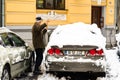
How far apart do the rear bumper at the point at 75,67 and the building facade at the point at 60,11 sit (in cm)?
789

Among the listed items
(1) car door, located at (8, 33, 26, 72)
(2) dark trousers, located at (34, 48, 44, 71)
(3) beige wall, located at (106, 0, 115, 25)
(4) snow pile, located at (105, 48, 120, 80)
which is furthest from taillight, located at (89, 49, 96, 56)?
(3) beige wall, located at (106, 0, 115, 25)

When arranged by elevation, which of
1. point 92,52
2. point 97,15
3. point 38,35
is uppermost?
point 97,15

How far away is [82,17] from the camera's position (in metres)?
21.4

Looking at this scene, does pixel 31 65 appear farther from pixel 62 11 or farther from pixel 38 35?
pixel 62 11

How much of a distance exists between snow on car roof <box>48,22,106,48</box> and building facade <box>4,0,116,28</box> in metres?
6.49

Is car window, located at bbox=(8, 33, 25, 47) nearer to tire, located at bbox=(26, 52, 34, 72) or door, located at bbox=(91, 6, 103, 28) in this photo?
tire, located at bbox=(26, 52, 34, 72)

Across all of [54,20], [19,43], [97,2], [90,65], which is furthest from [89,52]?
[97,2]

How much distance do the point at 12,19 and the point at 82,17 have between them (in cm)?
480

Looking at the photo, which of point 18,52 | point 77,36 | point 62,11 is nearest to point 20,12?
point 62,11

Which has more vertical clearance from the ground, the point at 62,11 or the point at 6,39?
the point at 62,11

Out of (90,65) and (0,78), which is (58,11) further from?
(0,78)

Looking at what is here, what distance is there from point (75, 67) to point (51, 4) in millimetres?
10318

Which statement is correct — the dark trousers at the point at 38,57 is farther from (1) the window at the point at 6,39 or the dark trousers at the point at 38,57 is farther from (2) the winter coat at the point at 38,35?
(1) the window at the point at 6,39

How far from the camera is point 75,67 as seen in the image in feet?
34.2
